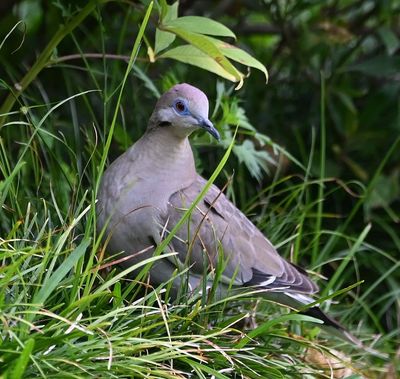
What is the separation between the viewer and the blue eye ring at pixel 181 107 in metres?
3.12

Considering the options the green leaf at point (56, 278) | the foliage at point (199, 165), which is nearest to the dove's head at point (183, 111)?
the foliage at point (199, 165)

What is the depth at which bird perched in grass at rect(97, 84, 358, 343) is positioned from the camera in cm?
310

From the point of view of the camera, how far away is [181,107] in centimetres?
315

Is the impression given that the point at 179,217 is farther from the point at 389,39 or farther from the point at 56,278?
the point at 389,39

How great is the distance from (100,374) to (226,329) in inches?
17.2

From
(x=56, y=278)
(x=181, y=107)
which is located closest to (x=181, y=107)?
(x=181, y=107)

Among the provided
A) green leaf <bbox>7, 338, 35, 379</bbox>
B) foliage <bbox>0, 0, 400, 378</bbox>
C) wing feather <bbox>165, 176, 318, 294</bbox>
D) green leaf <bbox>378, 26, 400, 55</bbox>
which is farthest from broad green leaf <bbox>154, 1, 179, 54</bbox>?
green leaf <bbox>378, 26, 400, 55</bbox>

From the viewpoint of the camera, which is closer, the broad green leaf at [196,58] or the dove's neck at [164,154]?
the broad green leaf at [196,58]

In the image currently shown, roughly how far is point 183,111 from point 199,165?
0.62 meters

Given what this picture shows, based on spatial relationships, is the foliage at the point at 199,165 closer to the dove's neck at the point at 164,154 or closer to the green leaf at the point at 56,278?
the green leaf at the point at 56,278

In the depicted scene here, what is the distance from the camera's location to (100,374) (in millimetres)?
2430

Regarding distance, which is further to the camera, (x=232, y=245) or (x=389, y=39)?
(x=389, y=39)

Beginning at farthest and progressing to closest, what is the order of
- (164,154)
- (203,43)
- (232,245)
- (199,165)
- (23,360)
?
1. (199,165)
2. (232,245)
3. (164,154)
4. (203,43)
5. (23,360)

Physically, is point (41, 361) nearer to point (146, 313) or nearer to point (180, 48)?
point (146, 313)
